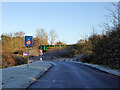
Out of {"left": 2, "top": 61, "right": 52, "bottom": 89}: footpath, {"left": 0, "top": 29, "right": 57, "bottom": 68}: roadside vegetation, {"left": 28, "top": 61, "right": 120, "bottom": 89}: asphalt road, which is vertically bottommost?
{"left": 28, "top": 61, "right": 120, "bottom": 89}: asphalt road

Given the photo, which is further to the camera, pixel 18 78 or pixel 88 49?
pixel 88 49

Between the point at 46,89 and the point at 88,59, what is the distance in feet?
87.6

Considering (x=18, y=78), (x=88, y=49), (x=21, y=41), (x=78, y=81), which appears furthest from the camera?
(x=21, y=41)

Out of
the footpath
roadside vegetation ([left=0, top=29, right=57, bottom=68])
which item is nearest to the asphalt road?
the footpath

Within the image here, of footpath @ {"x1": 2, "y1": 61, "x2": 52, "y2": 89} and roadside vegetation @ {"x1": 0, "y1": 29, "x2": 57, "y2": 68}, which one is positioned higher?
roadside vegetation @ {"x1": 0, "y1": 29, "x2": 57, "y2": 68}

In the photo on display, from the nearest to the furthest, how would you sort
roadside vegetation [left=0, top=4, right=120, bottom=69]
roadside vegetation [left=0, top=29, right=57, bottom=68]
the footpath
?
the footpath
roadside vegetation [left=0, top=4, right=120, bottom=69]
roadside vegetation [left=0, top=29, right=57, bottom=68]

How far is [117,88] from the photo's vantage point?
8.52 meters

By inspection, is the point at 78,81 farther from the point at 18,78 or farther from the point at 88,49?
the point at 88,49

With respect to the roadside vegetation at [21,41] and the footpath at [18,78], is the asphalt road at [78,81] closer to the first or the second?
the footpath at [18,78]

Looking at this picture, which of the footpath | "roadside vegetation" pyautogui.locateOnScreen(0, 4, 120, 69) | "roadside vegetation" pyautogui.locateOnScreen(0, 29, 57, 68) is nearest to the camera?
the footpath

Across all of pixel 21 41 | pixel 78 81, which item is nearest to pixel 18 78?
pixel 78 81

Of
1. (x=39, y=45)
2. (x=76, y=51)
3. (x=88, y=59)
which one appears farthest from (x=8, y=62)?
(x=39, y=45)

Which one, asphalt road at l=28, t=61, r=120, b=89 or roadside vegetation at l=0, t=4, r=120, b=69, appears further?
roadside vegetation at l=0, t=4, r=120, b=69

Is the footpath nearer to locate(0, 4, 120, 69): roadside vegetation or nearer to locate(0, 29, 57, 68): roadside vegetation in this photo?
locate(0, 4, 120, 69): roadside vegetation
